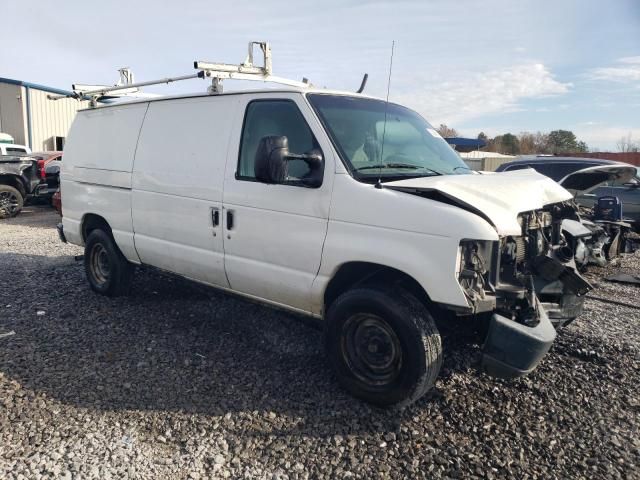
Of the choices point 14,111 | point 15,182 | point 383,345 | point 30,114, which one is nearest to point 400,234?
point 383,345

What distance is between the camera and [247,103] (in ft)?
13.5

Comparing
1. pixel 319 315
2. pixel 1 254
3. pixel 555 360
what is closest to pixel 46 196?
pixel 1 254

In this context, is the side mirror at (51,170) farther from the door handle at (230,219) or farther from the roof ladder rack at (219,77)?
the door handle at (230,219)

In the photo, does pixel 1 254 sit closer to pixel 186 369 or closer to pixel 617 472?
pixel 186 369

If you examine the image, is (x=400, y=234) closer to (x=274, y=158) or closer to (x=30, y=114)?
(x=274, y=158)

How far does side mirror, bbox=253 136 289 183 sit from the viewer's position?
3307mm

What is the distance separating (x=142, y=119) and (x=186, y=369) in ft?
8.62

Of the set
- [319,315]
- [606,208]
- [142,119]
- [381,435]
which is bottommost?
[381,435]

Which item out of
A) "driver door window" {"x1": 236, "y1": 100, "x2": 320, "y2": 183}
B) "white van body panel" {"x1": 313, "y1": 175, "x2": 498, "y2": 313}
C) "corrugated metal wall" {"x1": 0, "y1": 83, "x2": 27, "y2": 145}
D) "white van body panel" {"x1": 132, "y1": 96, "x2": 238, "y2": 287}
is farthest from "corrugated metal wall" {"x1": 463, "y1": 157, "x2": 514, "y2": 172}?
"corrugated metal wall" {"x1": 0, "y1": 83, "x2": 27, "y2": 145}

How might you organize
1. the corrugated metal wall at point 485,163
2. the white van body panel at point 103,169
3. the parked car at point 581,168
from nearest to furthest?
the white van body panel at point 103,169 < the parked car at point 581,168 < the corrugated metal wall at point 485,163

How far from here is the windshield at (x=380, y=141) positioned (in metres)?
3.61

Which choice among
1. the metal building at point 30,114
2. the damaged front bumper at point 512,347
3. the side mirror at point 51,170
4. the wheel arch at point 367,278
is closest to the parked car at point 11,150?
the side mirror at point 51,170

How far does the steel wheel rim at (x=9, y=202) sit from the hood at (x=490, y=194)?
13.0 metres

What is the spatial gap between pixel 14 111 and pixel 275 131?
26274mm
